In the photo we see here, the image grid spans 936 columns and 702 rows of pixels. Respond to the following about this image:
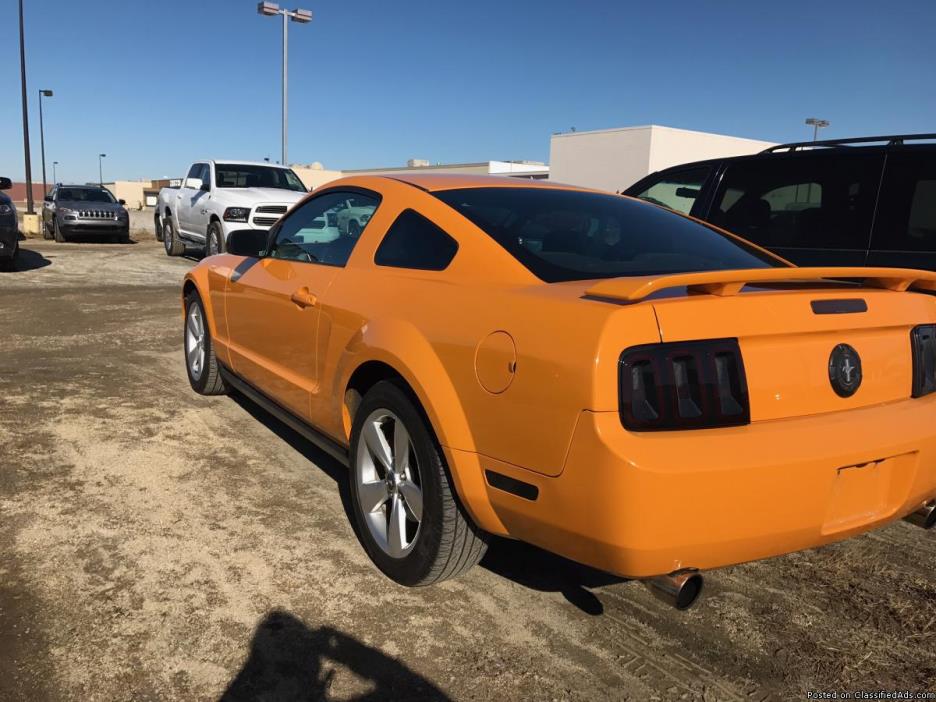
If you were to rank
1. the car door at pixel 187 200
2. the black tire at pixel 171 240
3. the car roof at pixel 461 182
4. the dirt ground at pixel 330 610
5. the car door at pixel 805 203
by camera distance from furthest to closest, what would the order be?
the black tire at pixel 171 240 < the car door at pixel 187 200 < the car door at pixel 805 203 < the car roof at pixel 461 182 < the dirt ground at pixel 330 610

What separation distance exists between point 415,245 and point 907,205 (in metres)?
3.18

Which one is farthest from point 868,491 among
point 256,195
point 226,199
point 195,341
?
point 226,199

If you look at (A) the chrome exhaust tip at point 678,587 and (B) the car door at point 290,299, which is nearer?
(A) the chrome exhaust tip at point 678,587

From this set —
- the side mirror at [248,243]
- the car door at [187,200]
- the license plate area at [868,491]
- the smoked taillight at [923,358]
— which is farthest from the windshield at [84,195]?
the license plate area at [868,491]

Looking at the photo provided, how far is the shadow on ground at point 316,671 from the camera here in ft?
7.35

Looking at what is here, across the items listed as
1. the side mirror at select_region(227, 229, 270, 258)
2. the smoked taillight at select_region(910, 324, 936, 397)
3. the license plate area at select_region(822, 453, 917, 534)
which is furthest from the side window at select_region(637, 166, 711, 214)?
the license plate area at select_region(822, 453, 917, 534)

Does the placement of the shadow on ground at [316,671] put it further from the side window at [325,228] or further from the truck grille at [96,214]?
the truck grille at [96,214]

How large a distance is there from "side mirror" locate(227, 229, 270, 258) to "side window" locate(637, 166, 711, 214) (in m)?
2.82

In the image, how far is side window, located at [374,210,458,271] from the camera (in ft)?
9.36

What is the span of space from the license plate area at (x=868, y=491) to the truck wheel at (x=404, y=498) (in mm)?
1152

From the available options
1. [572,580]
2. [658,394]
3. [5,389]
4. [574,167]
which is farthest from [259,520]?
[574,167]

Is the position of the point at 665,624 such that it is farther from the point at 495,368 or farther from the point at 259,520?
the point at 259,520

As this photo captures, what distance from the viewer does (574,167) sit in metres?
30.7

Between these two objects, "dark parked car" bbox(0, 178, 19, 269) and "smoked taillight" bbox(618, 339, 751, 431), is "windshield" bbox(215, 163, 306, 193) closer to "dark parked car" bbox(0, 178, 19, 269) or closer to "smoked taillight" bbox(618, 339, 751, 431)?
"dark parked car" bbox(0, 178, 19, 269)
